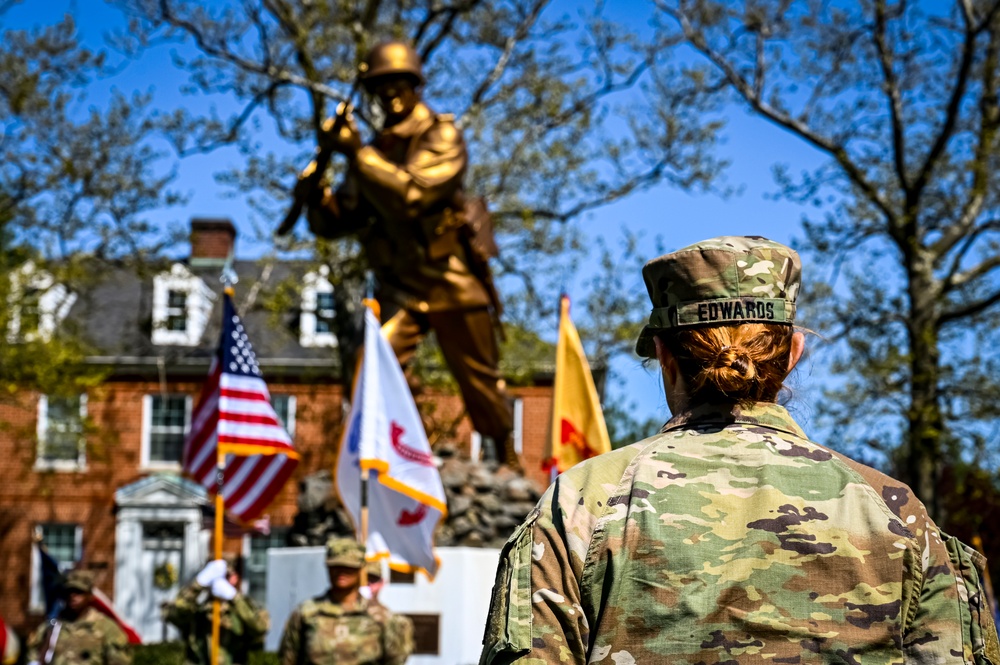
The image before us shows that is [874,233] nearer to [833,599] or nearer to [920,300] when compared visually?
[920,300]

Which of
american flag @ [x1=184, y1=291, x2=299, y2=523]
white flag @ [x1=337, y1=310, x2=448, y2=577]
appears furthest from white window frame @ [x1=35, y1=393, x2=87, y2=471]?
white flag @ [x1=337, y1=310, x2=448, y2=577]

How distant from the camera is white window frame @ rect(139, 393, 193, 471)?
104 ft

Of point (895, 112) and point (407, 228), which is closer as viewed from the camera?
point (407, 228)

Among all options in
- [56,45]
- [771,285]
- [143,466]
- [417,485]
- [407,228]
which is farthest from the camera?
[143,466]

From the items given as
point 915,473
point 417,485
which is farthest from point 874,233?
point 417,485

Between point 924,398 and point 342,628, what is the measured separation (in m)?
12.5

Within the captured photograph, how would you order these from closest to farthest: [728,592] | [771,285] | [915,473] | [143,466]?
1. [728,592]
2. [771,285]
3. [915,473]
4. [143,466]

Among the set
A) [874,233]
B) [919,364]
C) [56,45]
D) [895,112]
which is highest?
[56,45]

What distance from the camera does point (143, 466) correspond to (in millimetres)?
31688

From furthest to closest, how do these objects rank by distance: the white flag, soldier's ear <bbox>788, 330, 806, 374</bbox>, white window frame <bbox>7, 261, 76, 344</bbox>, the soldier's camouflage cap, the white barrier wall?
white window frame <bbox>7, 261, 76, 344</bbox> → the white barrier wall → the white flag → soldier's ear <bbox>788, 330, 806, 374</bbox> → the soldier's camouflage cap

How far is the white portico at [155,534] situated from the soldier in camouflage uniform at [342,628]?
75.7 feet

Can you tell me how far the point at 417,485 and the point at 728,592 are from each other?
786 centimetres

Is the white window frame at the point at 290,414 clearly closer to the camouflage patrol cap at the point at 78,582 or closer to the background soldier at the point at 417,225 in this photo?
the background soldier at the point at 417,225

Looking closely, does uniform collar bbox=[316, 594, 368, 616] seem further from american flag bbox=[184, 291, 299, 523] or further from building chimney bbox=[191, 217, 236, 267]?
building chimney bbox=[191, 217, 236, 267]
